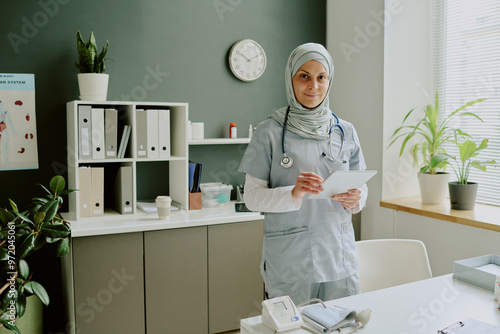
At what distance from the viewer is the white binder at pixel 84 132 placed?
287 cm

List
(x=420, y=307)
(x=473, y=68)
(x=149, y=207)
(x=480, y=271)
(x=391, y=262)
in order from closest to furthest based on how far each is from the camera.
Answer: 1. (x=420, y=307)
2. (x=480, y=271)
3. (x=391, y=262)
4. (x=149, y=207)
5. (x=473, y=68)

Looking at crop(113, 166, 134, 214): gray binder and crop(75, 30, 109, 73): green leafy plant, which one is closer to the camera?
crop(75, 30, 109, 73): green leafy plant

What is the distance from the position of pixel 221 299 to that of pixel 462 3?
269 cm

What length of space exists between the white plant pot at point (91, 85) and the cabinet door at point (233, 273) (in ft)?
3.62

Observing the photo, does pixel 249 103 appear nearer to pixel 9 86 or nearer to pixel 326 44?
pixel 326 44

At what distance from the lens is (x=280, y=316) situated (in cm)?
146

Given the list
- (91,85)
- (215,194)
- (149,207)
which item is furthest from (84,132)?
(215,194)

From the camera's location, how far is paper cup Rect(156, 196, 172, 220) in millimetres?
Answer: 2902

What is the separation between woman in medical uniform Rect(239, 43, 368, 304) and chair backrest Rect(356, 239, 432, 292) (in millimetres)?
299

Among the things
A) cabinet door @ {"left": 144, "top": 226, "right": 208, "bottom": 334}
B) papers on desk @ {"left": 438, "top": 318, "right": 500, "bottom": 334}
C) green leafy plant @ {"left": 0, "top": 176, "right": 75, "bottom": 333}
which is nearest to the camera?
papers on desk @ {"left": 438, "top": 318, "right": 500, "bottom": 334}

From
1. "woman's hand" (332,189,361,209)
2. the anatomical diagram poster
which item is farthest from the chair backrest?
the anatomical diagram poster

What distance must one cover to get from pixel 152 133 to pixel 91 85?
1.60 feet

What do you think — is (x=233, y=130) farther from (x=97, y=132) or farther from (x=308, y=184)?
(x=308, y=184)

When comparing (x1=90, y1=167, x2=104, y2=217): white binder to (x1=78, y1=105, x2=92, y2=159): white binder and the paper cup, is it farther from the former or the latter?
the paper cup
